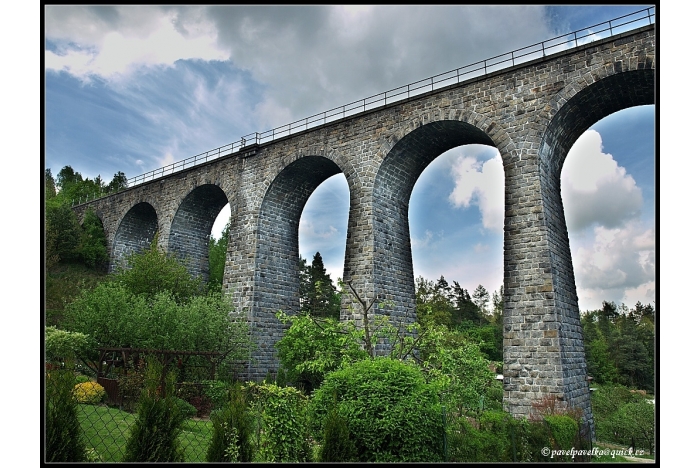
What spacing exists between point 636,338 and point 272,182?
34.5 m

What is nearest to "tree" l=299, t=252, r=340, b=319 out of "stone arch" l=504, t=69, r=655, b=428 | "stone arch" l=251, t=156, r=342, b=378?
"stone arch" l=251, t=156, r=342, b=378

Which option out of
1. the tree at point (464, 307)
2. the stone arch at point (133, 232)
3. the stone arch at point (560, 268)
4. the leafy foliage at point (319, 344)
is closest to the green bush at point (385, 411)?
the leafy foliage at point (319, 344)

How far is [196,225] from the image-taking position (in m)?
28.2

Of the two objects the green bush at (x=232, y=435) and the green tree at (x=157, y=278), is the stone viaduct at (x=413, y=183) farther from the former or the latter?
the green bush at (x=232, y=435)

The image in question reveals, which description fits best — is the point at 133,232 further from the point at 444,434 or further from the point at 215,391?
the point at 444,434

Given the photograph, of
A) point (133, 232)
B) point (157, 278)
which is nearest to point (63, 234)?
point (133, 232)

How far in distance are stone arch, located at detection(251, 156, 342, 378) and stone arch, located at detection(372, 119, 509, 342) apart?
133 inches

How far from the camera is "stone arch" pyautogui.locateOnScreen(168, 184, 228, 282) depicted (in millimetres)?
27016

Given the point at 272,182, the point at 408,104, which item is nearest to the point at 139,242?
the point at 272,182

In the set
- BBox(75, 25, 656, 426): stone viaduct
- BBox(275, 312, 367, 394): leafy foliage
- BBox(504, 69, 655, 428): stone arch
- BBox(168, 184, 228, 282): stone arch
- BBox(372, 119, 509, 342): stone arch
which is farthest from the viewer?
BBox(168, 184, 228, 282): stone arch

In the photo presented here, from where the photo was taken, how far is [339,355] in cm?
1557

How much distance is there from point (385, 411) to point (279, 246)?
50.7ft

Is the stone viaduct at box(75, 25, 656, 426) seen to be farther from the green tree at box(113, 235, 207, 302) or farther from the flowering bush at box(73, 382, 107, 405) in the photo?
the flowering bush at box(73, 382, 107, 405)
